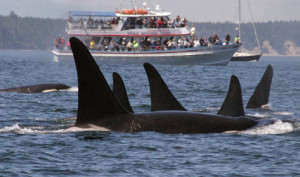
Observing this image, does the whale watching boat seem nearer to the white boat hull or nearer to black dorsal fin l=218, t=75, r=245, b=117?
the white boat hull

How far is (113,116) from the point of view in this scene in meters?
13.4

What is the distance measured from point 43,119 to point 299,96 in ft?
55.3

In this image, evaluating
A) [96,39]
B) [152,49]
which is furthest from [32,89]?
[96,39]

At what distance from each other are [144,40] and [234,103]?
6222 cm

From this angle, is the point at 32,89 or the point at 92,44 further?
the point at 92,44

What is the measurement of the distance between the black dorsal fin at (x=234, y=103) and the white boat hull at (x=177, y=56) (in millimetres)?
58257

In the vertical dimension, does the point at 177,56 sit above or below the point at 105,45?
below

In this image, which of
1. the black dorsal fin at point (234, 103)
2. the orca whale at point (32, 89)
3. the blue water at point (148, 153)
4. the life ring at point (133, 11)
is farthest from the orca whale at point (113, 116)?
the life ring at point (133, 11)

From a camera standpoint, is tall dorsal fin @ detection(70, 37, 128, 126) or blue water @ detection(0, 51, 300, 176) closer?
blue water @ detection(0, 51, 300, 176)

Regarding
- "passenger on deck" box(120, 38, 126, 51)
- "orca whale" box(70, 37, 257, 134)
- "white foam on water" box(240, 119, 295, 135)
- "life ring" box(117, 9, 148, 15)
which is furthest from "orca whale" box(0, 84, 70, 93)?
"life ring" box(117, 9, 148, 15)

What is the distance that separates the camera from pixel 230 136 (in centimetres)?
1409

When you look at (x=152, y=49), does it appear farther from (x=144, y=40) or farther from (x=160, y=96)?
(x=160, y=96)

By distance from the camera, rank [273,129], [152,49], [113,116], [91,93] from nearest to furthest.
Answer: [91,93] < [113,116] < [273,129] < [152,49]

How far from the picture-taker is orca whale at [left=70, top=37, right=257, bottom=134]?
12769 mm
